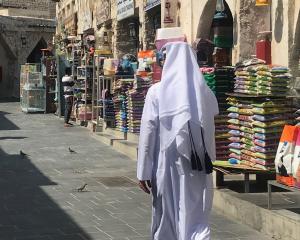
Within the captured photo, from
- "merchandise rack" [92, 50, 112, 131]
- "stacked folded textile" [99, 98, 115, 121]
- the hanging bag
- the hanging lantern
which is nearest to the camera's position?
the hanging bag

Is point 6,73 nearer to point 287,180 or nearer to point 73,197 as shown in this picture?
point 73,197

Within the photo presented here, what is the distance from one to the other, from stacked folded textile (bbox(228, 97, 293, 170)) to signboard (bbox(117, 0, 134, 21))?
9.26 metres

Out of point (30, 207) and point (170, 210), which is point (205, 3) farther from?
point (170, 210)

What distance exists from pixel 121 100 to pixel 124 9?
155 inches

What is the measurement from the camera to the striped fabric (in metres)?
19.6

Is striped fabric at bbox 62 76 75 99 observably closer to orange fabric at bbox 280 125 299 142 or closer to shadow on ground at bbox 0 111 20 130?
shadow on ground at bbox 0 111 20 130

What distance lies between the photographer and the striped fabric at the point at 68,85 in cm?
1956

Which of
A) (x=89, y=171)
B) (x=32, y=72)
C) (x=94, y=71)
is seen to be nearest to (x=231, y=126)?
(x=89, y=171)

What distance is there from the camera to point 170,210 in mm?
4508

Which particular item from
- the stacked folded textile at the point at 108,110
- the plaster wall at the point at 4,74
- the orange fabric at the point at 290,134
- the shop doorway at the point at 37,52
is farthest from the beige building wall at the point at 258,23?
the shop doorway at the point at 37,52

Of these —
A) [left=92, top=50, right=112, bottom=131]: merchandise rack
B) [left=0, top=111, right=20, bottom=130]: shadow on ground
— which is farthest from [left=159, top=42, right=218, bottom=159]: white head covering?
[left=0, top=111, right=20, bottom=130]: shadow on ground

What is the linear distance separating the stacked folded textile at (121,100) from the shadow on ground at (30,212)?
12.2ft

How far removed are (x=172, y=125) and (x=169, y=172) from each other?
1.12ft

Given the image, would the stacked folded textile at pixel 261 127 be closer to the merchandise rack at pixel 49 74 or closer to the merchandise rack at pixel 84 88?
the merchandise rack at pixel 84 88
